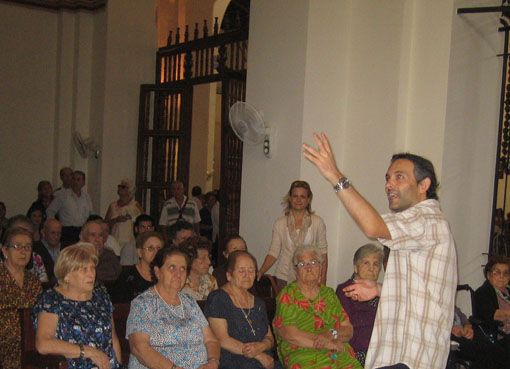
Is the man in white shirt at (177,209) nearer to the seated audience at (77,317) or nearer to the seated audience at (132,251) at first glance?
the seated audience at (132,251)

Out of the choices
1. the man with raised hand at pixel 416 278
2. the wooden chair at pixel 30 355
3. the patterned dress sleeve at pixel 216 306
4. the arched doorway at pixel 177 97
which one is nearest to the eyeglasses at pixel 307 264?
the patterned dress sleeve at pixel 216 306

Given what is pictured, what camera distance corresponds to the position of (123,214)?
8.28 m

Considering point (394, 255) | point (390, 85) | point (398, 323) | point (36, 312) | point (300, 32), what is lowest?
point (36, 312)

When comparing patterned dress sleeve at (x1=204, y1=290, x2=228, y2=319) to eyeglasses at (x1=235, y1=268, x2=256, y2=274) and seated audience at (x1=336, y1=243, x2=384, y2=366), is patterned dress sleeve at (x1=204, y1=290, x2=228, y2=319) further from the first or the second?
seated audience at (x1=336, y1=243, x2=384, y2=366)

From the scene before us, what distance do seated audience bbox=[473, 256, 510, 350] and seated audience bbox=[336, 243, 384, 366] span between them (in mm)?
1158

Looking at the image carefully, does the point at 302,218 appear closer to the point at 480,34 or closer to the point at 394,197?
the point at 480,34

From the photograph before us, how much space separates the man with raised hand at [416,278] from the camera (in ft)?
8.31

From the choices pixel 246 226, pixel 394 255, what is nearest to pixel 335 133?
pixel 246 226

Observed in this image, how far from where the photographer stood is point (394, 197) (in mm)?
2584

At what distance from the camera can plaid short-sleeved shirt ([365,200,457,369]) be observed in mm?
2549

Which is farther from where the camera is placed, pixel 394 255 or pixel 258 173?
pixel 258 173

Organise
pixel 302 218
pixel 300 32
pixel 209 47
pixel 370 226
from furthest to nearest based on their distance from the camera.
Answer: pixel 209 47, pixel 300 32, pixel 302 218, pixel 370 226

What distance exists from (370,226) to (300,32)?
4523 millimetres

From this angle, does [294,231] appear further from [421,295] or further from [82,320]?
[421,295]
